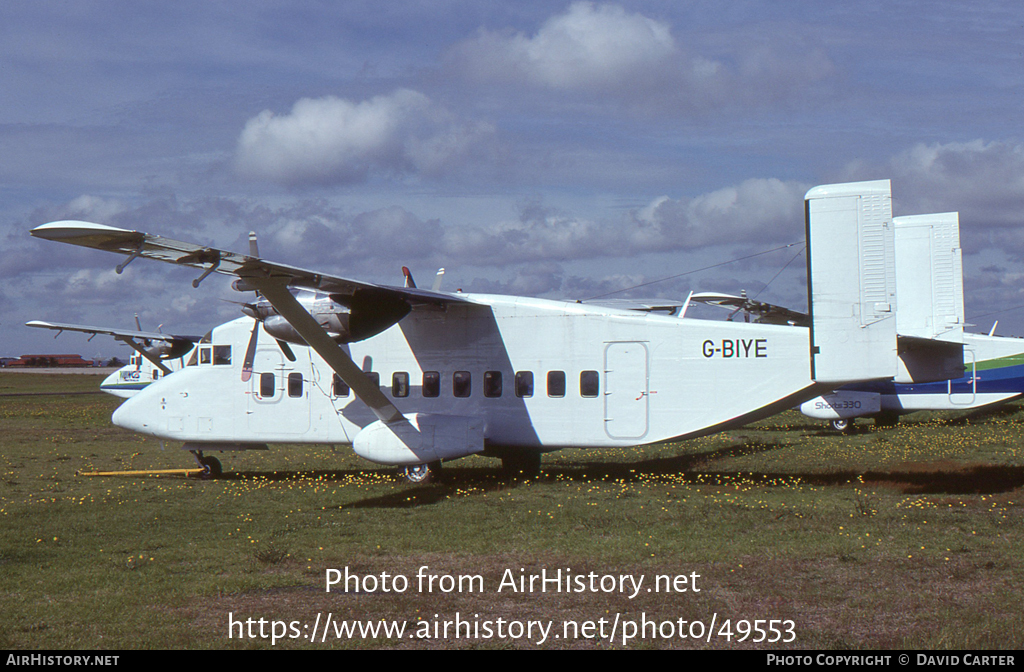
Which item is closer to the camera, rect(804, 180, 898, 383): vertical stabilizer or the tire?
rect(804, 180, 898, 383): vertical stabilizer

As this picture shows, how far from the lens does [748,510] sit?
11.8 meters

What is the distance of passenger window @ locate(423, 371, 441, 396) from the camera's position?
603 inches

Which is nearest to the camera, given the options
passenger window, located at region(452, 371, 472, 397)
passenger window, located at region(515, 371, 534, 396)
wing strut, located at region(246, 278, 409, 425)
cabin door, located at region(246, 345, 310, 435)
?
wing strut, located at region(246, 278, 409, 425)

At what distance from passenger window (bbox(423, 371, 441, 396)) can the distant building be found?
578 feet

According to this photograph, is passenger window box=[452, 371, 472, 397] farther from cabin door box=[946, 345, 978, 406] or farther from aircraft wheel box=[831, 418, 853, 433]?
cabin door box=[946, 345, 978, 406]

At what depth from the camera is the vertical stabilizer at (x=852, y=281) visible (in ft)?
38.0

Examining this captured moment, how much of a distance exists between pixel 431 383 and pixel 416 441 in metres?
1.74

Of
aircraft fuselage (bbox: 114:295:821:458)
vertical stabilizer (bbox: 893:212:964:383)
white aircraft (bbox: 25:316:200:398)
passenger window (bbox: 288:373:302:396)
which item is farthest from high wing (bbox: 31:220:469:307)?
white aircraft (bbox: 25:316:200:398)

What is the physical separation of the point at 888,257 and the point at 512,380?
6539mm

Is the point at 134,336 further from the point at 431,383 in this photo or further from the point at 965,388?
the point at 965,388

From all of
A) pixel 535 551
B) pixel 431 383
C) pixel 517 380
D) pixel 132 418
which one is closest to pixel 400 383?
pixel 431 383

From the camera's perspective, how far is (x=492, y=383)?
14953 millimetres

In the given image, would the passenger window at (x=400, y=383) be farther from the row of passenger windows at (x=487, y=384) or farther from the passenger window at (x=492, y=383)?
the passenger window at (x=492, y=383)

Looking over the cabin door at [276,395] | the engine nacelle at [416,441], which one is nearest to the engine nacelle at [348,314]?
the engine nacelle at [416,441]
